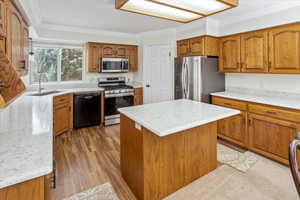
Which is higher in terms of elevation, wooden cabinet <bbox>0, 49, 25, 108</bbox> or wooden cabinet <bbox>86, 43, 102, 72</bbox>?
wooden cabinet <bbox>86, 43, 102, 72</bbox>

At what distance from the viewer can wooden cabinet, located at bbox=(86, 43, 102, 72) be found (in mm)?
4360

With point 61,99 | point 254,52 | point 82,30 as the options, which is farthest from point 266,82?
point 82,30

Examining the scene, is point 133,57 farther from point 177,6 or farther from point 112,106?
point 177,6

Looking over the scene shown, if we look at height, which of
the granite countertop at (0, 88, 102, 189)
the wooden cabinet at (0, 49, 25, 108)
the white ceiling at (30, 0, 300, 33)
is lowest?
the granite countertop at (0, 88, 102, 189)

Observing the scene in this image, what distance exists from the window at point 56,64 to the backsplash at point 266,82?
386cm

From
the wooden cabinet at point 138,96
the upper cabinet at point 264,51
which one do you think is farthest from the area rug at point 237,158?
the wooden cabinet at point 138,96

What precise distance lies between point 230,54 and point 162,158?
265 centimetres

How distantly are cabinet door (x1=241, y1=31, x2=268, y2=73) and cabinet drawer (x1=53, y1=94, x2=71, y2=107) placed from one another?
3679mm

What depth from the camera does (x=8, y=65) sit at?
114 cm

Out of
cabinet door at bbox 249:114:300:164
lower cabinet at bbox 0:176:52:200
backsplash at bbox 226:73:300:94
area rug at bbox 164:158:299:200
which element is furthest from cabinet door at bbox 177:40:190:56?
lower cabinet at bbox 0:176:52:200

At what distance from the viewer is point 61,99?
11.9 ft

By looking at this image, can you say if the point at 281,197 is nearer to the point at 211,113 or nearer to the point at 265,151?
the point at 265,151

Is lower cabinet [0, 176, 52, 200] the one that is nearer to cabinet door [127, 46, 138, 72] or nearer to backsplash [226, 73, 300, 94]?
backsplash [226, 73, 300, 94]

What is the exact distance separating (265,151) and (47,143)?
300cm
